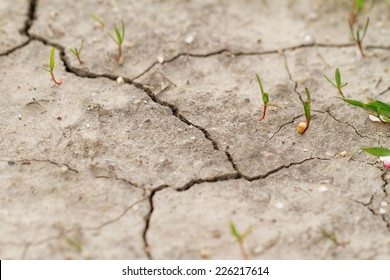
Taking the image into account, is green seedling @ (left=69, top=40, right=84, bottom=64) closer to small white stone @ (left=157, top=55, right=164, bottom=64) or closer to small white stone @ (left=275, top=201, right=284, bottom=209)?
small white stone @ (left=157, top=55, right=164, bottom=64)

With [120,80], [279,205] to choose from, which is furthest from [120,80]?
[279,205]

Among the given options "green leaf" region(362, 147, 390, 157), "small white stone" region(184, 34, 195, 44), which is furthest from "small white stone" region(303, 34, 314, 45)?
"green leaf" region(362, 147, 390, 157)

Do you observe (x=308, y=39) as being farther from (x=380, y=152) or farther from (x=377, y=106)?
(x=380, y=152)

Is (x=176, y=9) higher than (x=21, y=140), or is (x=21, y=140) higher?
(x=176, y=9)

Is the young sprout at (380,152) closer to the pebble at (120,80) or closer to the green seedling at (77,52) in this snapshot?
the pebble at (120,80)

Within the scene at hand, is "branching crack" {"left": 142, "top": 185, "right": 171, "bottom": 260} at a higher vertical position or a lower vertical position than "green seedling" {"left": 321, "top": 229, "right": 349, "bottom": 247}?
lower

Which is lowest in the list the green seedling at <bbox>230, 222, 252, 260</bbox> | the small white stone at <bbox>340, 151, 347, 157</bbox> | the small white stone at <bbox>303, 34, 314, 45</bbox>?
the green seedling at <bbox>230, 222, 252, 260</bbox>
